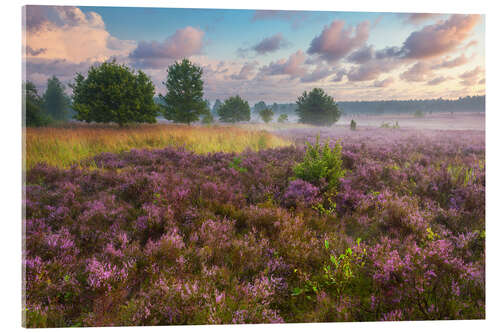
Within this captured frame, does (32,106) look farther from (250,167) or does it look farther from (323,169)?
(323,169)

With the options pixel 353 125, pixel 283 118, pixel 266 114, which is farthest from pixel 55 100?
pixel 353 125

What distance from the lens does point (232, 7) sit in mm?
4117

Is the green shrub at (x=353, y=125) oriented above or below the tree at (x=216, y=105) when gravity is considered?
below

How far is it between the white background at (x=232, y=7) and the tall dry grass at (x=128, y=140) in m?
0.51

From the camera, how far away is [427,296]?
2.59 meters

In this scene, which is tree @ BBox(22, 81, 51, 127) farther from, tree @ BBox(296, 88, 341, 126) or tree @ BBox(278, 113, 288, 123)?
tree @ BBox(296, 88, 341, 126)

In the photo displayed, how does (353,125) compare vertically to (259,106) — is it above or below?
below

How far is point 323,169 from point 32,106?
4928 millimetres

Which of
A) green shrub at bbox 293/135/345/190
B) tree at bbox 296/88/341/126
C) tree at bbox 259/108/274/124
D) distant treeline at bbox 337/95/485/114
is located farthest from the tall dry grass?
distant treeline at bbox 337/95/485/114

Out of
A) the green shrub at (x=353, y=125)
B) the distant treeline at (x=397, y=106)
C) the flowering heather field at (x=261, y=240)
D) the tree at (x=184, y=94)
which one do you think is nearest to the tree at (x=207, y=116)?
the tree at (x=184, y=94)

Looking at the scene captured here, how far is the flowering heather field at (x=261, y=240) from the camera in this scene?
99.5 inches

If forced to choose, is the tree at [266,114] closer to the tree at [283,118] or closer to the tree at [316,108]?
the tree at [283,118]
